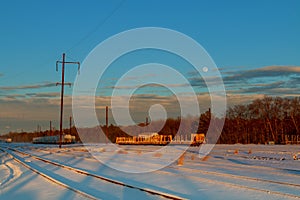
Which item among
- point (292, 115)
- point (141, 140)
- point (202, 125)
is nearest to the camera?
point (141, 140)

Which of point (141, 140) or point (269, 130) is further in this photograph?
point (269, 130)

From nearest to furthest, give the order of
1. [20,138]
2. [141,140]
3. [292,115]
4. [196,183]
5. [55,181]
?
[196,183]
[55,181]
[141,140]
[292,115]
[20,138]

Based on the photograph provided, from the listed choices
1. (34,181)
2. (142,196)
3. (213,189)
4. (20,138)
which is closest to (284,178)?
(213,189)

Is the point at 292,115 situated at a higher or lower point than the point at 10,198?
higher

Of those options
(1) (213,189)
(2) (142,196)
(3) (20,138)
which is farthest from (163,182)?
(3) (20,138)

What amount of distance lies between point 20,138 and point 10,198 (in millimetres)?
186970

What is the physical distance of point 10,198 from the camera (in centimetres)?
1266

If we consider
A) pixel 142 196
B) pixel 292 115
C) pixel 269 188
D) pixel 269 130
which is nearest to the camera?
pixel 142 196

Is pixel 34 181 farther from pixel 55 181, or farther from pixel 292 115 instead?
pixel 292 115

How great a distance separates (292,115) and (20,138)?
5545 inches

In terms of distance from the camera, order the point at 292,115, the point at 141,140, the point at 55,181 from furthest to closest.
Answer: the point at 292,115 < the point at 141,140 < the point at 55,181

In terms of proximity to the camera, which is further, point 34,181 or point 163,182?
point 34,181

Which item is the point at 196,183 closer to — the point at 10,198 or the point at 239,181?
the point at 239,181

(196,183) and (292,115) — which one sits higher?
(292,115)
